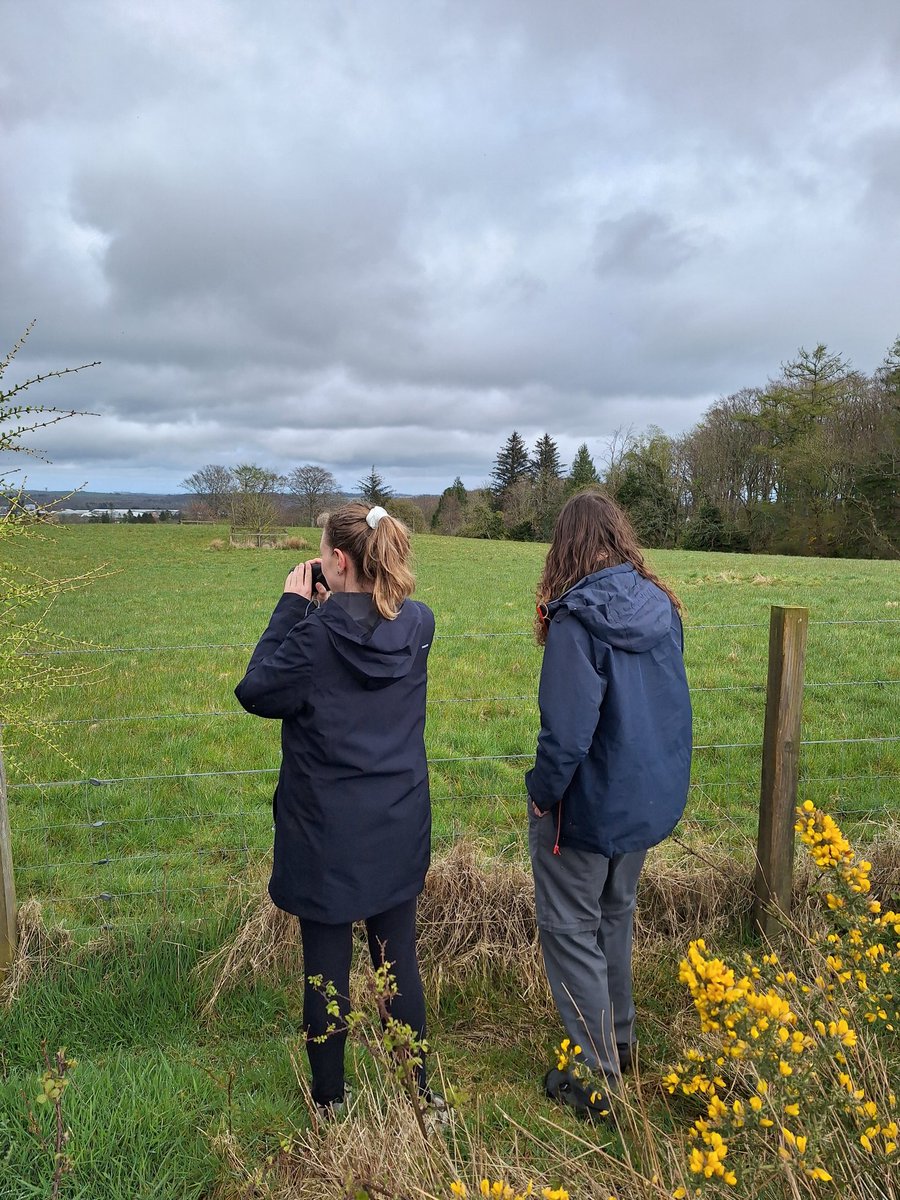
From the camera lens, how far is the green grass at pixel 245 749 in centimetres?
462

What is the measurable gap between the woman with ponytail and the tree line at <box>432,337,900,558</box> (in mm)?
33387

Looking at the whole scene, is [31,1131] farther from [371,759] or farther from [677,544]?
[677,544]

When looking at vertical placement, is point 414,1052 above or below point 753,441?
below

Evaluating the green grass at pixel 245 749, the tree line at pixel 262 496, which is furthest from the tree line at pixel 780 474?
the green grass at pixel 245 749

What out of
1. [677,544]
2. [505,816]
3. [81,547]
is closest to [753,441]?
[677,544]

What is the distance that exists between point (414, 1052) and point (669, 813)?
1.27m

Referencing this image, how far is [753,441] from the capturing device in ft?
150

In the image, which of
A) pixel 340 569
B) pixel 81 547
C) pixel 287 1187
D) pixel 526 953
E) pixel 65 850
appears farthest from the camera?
pixel 81 547

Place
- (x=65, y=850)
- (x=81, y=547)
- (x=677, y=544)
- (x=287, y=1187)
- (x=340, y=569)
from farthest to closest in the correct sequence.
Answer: (x=677, y=544) < (x=81, y=547) < (x=65, y=850) < (x=340, y=569) < (x=287, y=1187)

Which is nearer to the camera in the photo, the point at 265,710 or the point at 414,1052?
the point at 265,710

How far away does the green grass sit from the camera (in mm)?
4621

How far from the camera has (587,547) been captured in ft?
8.77

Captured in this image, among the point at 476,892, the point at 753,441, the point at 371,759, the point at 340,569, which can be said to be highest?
the point at 753,441

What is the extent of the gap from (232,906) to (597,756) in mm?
2133
